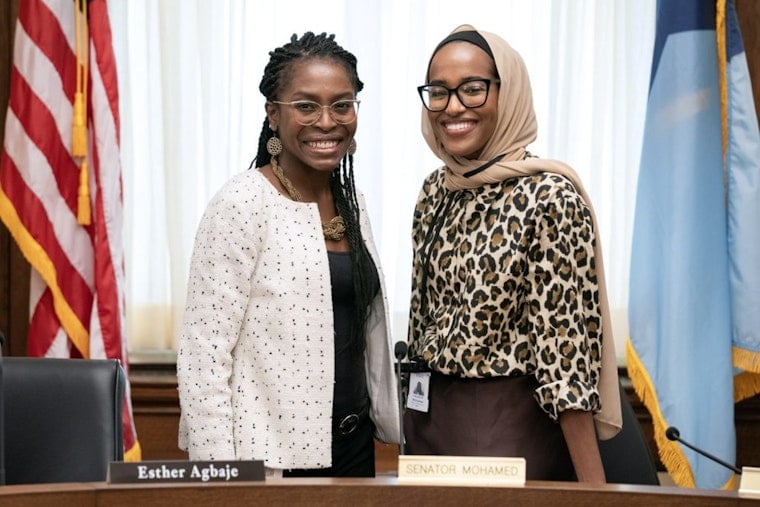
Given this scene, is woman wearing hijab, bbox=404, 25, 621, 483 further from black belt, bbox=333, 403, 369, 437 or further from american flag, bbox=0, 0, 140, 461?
american flag, bbox=0, 0, 140, 461

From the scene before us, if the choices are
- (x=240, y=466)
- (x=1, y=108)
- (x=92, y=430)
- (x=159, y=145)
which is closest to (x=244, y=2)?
(x=159, y=145)

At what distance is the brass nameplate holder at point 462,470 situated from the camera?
4.82 feet

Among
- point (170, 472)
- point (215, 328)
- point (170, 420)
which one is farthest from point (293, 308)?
point (170, 420)

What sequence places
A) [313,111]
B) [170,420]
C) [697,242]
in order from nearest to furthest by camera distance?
[313,111] < [697,242] < [170,420]

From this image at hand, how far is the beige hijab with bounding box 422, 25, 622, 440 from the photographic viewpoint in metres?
2.10

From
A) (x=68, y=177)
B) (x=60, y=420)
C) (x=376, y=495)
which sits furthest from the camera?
(x=68, y=177)

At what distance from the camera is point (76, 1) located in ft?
11.1

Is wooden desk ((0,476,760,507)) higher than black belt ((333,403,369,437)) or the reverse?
higher

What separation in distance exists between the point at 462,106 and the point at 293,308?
1.63 ft

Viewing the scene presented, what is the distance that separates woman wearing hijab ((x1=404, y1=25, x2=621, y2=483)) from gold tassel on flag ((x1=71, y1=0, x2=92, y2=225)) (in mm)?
1502

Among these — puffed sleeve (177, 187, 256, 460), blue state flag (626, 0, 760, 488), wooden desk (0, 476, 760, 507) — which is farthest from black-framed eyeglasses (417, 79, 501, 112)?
blue state flag (626, 0, 760, 488)

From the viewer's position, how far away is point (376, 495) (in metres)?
1.43

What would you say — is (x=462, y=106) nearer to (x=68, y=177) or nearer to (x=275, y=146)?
(x=275, y=146)

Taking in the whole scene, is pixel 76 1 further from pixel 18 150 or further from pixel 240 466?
pixel 240 466
